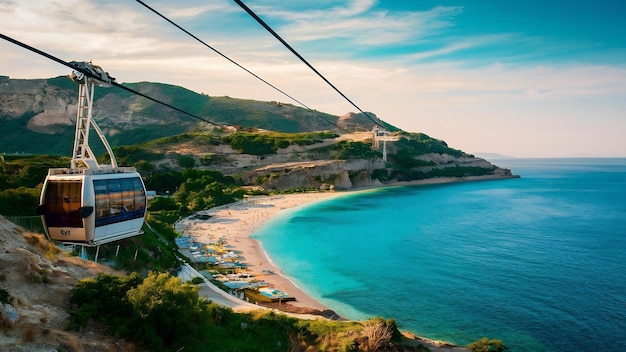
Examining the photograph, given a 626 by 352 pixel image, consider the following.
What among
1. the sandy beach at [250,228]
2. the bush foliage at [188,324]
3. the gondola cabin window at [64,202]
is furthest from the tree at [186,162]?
the bush foliage at [188,324]

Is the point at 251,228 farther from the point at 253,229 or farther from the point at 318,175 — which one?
the point at 318,175

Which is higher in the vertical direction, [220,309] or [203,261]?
[220,309]

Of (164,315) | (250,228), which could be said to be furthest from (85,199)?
(250,228)

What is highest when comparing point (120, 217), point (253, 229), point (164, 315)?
point (120, 217)

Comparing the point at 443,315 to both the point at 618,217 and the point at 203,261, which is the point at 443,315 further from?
the point at 618,217

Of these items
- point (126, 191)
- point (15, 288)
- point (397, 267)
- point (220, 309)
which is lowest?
point (397, 267)

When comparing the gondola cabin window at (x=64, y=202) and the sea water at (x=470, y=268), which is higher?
the gondola cabin window at (x=64, y=202)

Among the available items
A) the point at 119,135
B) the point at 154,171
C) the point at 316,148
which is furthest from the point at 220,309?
the point at 119,135

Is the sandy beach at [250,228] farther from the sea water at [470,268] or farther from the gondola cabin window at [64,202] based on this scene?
the gondola cabin window at [64,202]
